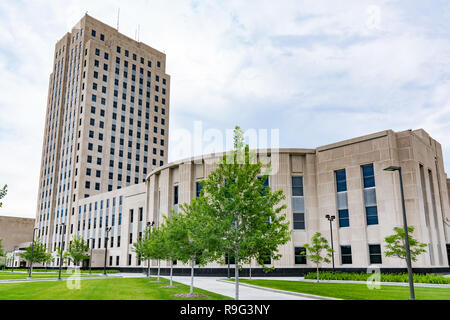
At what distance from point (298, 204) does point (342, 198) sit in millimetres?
5719

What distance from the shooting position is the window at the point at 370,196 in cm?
4303

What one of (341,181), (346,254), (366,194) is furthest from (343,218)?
(341,181)

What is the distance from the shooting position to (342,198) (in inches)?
1818

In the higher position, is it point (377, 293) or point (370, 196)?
point (370, 196)

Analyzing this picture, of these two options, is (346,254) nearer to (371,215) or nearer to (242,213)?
(371,215)

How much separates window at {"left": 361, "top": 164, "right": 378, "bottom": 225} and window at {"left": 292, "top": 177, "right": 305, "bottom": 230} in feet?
27.1

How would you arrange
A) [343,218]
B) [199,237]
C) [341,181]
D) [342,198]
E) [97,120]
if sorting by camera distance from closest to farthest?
[199,237] < [343,218] < [342,198] < [341,181] < [97,120]

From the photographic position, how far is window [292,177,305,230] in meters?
48.3

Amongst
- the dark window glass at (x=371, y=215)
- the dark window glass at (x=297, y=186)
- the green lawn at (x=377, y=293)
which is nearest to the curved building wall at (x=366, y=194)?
the dark window glass at (x=371, y=215)

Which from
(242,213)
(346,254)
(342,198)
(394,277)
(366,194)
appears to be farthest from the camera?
(342,198)

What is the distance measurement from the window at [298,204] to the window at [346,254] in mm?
5813
